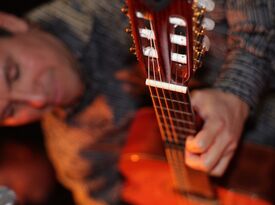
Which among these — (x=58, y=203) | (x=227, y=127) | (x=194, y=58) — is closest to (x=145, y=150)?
(x=227, y=127)

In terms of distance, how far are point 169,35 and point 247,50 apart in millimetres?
388

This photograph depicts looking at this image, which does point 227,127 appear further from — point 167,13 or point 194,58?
point 167,13

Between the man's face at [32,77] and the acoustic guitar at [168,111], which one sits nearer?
the acoustic guitar at [168,111]

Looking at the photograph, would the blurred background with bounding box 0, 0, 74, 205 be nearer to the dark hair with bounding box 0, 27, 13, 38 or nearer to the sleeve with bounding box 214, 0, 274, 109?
the dark hair with bounding box 0, 27, 13, 38

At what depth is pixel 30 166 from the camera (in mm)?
2004

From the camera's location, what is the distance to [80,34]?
143cm

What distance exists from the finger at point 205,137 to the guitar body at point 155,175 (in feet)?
0.77

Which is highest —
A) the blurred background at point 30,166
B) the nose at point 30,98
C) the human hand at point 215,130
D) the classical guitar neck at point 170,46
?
the classical guitar neck at point 170,46

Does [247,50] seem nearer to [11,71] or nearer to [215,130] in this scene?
[215,130]

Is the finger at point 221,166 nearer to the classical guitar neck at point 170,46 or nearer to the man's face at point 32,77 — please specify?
the classical guitar neck at point 170,46

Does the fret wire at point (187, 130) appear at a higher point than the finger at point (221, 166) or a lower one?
higher

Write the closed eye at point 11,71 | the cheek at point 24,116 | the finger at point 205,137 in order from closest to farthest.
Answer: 1. the finger at point 205,137
2. the closed eye at point 11,71
3. the cheek at point 24,116

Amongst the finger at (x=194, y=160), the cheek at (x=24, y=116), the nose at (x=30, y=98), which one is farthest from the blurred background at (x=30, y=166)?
the finger at (x=194, y=160)

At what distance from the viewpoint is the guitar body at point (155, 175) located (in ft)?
3.57
